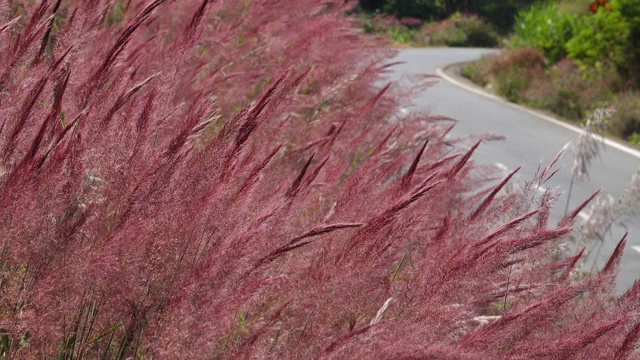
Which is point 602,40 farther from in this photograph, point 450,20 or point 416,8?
point 416,8

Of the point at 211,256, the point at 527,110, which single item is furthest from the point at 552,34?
the point at 211,256

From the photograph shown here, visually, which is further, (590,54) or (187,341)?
(590,54)

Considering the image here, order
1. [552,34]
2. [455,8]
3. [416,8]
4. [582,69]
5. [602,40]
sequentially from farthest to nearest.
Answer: [455,8] → [416,8] → [552,34] → [582,69] → [602,40]

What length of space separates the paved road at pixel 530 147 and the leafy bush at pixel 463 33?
65.5ft

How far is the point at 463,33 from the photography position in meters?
47.0

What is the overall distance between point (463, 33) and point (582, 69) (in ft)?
82.4

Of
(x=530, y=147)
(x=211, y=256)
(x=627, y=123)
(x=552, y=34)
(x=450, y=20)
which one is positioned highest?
(x=211, y=256)

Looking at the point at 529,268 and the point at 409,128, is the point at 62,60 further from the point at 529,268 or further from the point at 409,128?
the point at 409,128

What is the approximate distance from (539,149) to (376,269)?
46.1ft

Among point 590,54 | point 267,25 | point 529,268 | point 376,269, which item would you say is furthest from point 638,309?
point 590,54

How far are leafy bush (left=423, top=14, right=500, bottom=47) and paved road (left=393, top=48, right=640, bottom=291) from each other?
20.0 meters

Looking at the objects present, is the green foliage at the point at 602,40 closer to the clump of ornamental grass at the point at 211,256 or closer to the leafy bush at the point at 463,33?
the clump of ornamental grass at the point at 211,256

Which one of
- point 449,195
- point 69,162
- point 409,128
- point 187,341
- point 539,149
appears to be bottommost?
point 539,149

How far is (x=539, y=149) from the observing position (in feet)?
51.5
